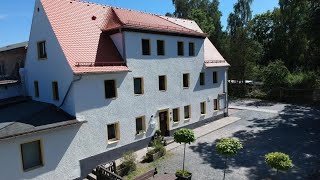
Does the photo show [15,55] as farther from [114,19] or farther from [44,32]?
[114,19]

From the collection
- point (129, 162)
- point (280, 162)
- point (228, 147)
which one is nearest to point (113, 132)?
point (129, 162)

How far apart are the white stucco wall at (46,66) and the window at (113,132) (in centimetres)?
307

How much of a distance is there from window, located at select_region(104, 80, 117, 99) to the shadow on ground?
7497 millimetres

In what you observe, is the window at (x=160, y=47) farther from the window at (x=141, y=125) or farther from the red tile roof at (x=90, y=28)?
the window at (x=141, y=125)

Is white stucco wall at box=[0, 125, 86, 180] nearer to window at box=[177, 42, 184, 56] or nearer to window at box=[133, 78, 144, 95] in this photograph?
window at box=[133, 78, 144, 95]

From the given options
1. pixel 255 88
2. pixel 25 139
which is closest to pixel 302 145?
pixel 25 139

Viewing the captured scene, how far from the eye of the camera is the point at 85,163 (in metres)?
17.5

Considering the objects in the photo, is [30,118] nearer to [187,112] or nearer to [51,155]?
[51,155]

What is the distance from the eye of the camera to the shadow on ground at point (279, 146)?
58.2 feet

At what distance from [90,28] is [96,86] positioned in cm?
518

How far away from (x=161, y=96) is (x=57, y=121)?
29.2ft

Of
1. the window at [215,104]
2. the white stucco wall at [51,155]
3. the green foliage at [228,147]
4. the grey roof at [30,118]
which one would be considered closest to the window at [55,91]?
the grey roof at [30,118]

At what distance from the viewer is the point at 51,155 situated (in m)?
15.7

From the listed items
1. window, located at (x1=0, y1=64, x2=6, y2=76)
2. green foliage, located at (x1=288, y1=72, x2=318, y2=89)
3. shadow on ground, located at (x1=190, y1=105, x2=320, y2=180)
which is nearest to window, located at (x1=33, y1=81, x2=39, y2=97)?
window, located at (x1=0, y1=64, x2=6, y2=76)
